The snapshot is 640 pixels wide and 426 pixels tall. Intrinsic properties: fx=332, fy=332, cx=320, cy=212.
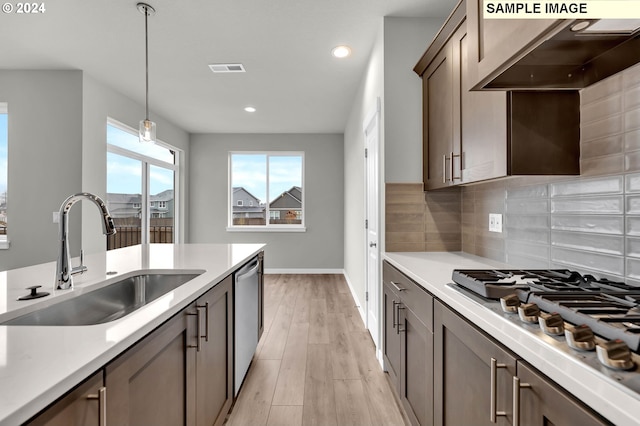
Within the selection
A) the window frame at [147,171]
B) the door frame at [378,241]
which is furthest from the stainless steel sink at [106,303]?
→ the window frame at [147,171]

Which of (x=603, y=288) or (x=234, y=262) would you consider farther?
(x=234, y=262)

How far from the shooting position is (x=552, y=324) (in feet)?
2.45

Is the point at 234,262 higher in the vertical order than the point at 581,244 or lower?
lower

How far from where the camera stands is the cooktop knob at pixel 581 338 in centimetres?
65

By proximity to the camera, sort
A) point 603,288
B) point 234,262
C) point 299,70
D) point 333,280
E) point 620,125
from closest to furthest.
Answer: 1. point 603,288
2. point 620,125
3. point 234,262
4. point 299,70
5. point 333,280

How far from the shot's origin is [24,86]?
3.68 meters

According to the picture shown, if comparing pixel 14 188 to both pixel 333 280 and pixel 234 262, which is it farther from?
pixel 333 280

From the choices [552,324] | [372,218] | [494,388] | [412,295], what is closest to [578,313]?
[552,324]

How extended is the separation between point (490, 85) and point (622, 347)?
102cm

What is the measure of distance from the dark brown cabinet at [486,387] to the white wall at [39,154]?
12.8 feet

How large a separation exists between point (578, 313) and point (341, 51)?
295 centimetres

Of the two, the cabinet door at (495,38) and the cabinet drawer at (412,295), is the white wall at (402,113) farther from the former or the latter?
the cabinet door at (495,38)

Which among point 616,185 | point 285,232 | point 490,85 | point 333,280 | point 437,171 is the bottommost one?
point 333,280

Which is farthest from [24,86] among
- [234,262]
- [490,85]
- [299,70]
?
[490,85]
